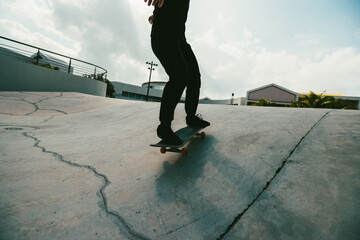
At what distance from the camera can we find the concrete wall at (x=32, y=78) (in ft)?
29.1

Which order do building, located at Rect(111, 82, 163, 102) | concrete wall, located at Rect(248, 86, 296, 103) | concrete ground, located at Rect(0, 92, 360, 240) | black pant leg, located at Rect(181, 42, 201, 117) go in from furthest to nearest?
1. building, located at Rect(111, 82, 163, 102)
2. concrete wall, located at Rect(248, 86, 296, 103)
3. black pant leg, located at Rect(181, 42, 201, 117)
4. concrete ground, located at Rect(0, 92, 360, 240)

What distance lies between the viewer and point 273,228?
927mm

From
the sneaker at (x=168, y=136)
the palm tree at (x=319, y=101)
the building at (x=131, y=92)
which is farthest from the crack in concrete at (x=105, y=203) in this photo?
the building at (x=131, y=92)

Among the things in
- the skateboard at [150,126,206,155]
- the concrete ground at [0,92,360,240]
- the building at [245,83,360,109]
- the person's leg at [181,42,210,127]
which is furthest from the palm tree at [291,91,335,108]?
the skateboard at [150,126,206,155]

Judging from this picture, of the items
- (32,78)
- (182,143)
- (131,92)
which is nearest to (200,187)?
(182,143)

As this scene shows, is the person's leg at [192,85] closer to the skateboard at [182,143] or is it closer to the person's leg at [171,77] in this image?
the skateboard at [182,143]

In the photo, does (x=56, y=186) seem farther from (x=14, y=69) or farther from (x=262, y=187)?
(x=14, y=69)

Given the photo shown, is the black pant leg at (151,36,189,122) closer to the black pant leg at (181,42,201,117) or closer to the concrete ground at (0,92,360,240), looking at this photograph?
the black pant leg at (181,42,201,117)

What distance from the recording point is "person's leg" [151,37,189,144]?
177 cm

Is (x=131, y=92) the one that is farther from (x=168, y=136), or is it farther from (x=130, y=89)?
(x=168, y=136)

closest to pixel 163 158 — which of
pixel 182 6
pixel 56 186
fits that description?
pixel 56 186

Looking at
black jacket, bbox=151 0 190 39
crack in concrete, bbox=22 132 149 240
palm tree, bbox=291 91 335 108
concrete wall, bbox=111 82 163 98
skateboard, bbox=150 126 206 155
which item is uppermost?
concrete wall, bbox=111 82 163 98

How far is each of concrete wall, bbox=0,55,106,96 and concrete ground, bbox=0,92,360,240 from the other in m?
9.56

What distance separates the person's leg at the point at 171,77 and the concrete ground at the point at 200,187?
324 mm
